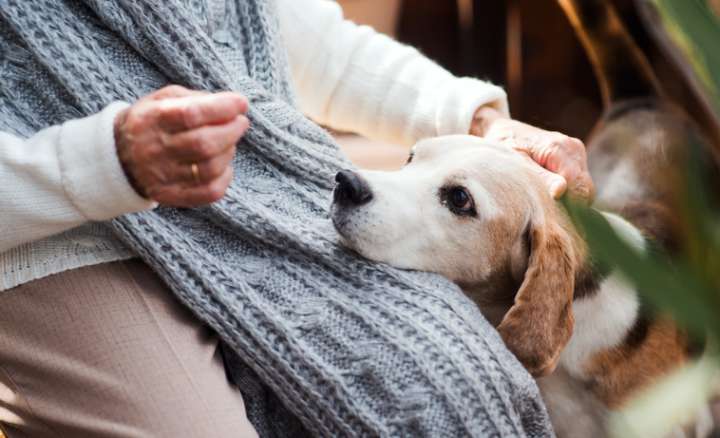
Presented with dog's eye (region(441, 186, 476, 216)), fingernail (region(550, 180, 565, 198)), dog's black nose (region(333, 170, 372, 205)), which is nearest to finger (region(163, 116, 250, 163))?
dog's black nose (region(333, 170, 372, 205))

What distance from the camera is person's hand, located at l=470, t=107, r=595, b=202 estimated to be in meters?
1.07

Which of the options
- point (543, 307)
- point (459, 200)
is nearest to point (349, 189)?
point (459, 200)

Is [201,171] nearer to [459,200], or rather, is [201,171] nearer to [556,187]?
[459,200]

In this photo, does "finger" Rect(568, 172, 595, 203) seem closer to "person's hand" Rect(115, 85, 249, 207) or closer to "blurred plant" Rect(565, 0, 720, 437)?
"person's hand" Rect(115, 85, 249, 207)

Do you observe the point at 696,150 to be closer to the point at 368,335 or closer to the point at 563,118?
the point at 368,335

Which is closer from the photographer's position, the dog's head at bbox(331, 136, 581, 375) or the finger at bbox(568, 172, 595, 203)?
the dog's head at bbox(331, 136, 581, 375)

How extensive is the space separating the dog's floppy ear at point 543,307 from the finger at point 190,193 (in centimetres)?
38

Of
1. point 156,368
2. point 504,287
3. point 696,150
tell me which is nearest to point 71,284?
point 156,368

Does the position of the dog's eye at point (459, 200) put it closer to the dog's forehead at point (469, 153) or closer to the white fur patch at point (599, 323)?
the dog's forehead at point (469, 153)

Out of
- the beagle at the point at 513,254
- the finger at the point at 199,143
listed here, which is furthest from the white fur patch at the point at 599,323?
the finger at the point at 199,143

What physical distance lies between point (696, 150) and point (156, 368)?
613 millimetres

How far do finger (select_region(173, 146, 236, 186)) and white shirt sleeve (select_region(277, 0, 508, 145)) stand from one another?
54 cm

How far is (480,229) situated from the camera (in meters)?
1.00

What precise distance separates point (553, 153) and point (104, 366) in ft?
2.04
